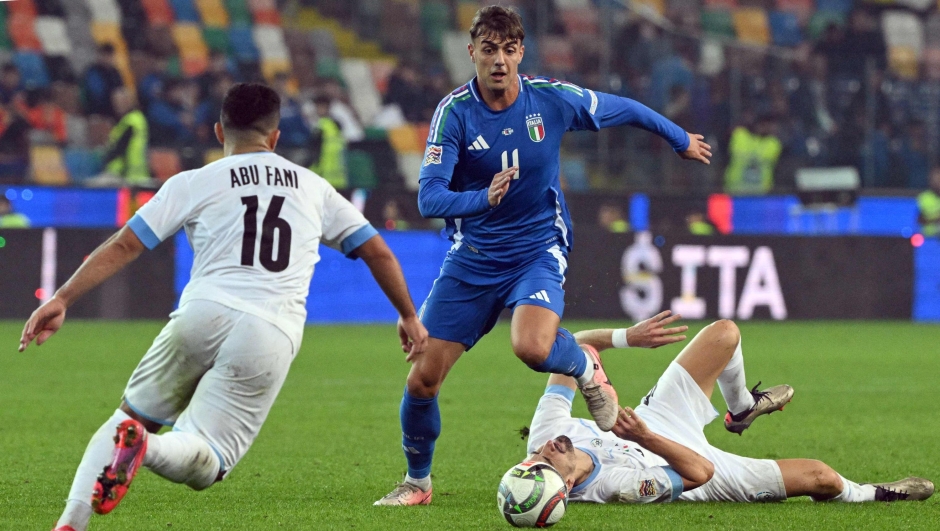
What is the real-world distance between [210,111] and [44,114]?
2.23 metres

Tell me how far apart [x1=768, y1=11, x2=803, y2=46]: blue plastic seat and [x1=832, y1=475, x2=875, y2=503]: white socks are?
17241 millimetres

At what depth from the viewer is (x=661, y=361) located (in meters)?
12.5

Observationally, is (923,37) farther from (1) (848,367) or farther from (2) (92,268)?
(2) (92,268)

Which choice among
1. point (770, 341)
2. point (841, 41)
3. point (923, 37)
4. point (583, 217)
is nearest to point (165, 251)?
point (583, 217)

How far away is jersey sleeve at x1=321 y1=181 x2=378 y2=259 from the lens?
4.58 meters

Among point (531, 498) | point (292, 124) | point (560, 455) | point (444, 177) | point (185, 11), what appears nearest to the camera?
point (531, 498)

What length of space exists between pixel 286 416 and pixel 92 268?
462 cm

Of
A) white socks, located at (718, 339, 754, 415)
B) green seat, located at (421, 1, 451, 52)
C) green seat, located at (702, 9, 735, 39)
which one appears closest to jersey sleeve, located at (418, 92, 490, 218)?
white socks, located at (718, 339, 754, 415)

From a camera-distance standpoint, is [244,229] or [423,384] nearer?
[244,229]

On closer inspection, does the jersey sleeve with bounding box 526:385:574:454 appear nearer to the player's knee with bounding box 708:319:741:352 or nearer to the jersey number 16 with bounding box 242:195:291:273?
the player's knee with bounding box 708:319:741:352

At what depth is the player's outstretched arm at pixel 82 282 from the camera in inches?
163

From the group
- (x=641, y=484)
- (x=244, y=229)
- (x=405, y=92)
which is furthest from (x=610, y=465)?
(x=405, y=92)

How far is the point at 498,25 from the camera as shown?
5820 millimetres

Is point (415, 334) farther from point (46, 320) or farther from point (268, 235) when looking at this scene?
point (46, 320)
